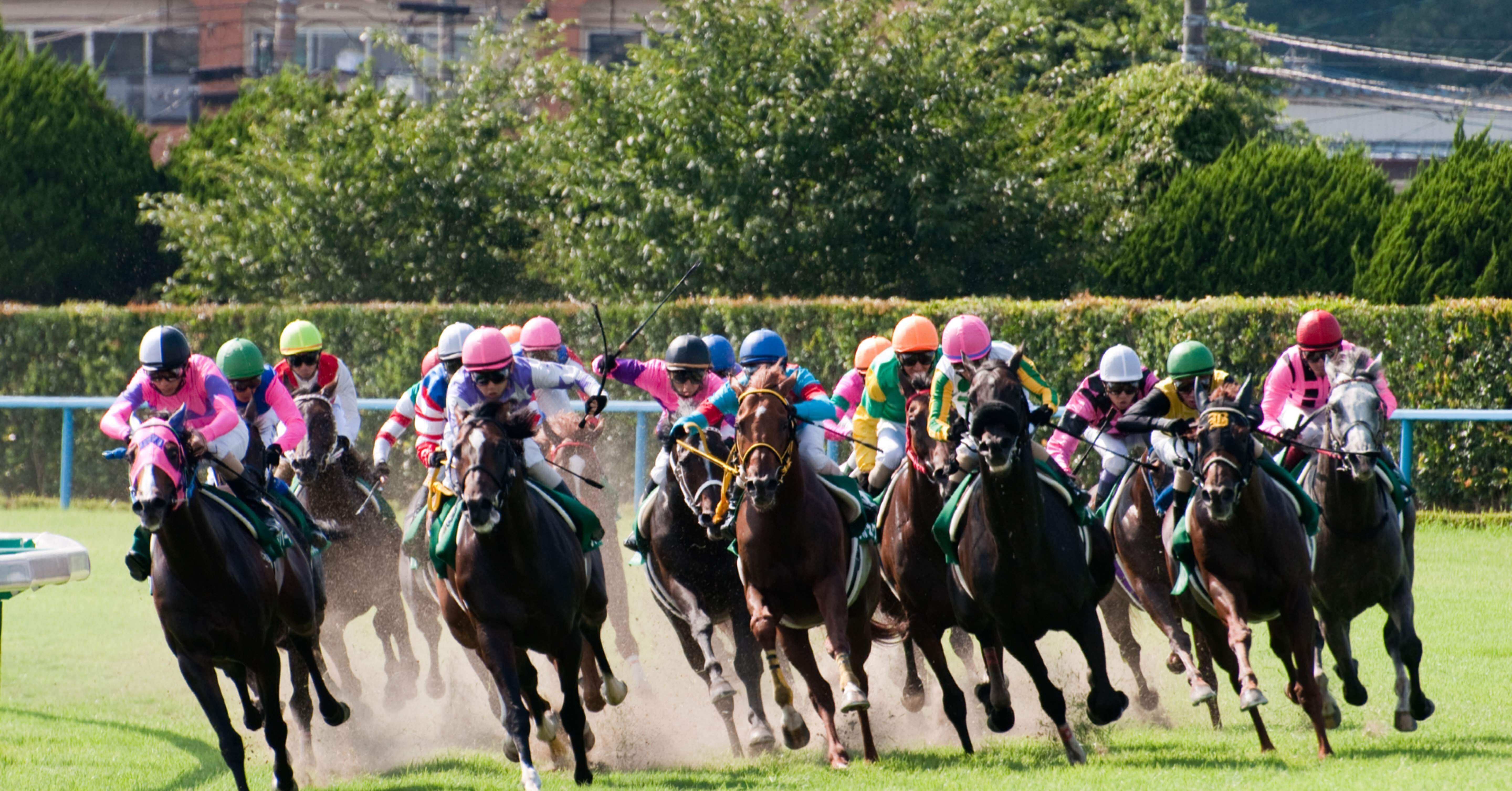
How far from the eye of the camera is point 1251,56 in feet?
100

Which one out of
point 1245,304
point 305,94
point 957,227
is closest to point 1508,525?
point 1245,304

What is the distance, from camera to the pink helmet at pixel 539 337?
9570 millimetres

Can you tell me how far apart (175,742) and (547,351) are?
2.75 meters

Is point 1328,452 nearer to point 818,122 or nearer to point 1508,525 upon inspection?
point 1508,525

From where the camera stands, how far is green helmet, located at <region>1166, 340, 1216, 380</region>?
8.09 meters

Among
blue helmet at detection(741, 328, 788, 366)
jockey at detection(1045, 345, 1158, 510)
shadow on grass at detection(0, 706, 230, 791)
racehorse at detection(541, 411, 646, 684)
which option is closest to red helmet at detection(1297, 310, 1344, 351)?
jockey at detection(1045, 345, 1158, 510)

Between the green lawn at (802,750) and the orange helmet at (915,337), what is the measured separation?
186 centimetres

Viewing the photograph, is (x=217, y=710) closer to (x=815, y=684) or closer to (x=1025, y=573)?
(x=815, y=684)

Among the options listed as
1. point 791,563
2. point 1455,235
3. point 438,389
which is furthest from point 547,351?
point 1455,235

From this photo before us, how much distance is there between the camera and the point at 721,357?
975 cm

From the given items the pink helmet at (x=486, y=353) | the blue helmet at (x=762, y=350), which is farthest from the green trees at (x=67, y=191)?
the pink helmet at (x=486, y=353)

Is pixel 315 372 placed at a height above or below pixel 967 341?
below

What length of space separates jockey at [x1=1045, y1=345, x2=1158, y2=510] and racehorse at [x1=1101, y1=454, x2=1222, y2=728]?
0.87 ft

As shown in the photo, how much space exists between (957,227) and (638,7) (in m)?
18.0
